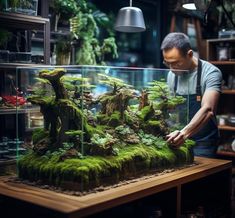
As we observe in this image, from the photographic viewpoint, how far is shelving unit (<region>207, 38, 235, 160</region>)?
4562mm

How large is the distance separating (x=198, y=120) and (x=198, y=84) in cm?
40

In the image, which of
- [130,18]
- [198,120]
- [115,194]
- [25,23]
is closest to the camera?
[115,194]

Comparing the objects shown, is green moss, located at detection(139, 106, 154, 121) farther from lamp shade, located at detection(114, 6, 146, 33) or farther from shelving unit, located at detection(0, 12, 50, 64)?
lamp shade, located at detection(114, 6, 146, 33)

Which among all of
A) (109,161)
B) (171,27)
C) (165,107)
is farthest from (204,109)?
(171,27)

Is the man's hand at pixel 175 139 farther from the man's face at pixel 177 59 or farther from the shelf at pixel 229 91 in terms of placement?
the shelf at pixel 229 91

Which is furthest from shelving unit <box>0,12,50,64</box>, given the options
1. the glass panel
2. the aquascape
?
the aquascape

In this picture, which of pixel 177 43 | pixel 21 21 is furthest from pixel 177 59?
pixel 21 21

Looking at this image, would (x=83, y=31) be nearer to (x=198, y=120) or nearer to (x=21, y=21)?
(x=21, y=21)

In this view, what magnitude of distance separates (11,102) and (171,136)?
121 cm

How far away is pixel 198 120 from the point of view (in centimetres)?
258

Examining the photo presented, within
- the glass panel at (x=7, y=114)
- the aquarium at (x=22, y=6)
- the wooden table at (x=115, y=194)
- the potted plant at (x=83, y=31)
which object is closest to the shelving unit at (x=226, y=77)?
the potted plant at (x=83, y=31)

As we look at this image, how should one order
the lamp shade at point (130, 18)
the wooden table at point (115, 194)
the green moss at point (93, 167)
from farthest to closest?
the lamp shade at point (130, 18) → the green moss at point (93, 167) → the wooden table at point (115, 194)

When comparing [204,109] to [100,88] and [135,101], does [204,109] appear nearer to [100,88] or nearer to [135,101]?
[135,101]

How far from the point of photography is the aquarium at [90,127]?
177cm
